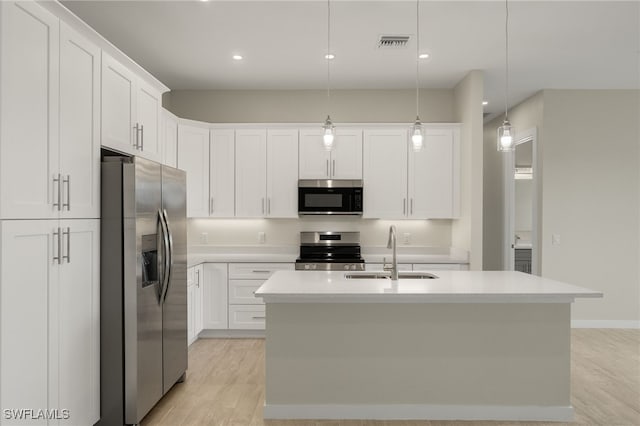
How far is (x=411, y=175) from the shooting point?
5.25m

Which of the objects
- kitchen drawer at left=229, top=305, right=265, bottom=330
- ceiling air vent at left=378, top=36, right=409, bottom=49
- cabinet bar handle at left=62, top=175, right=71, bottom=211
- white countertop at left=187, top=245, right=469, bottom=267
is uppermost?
ceiling air vent at left=378, top=36, right=409, bottom=49

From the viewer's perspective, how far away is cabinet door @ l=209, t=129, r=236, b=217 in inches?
209

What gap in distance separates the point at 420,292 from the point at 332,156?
9.11ft

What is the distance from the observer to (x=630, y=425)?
2939 mm

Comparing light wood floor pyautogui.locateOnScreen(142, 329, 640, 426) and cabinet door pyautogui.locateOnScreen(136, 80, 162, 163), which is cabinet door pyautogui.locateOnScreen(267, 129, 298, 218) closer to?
light wood floor pyautogui.locateOnScreen(142, 329, 640, 426)

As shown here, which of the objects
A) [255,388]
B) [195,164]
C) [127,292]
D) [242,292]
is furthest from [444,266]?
[127,292]

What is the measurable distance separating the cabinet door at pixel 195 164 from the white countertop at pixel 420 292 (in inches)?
92.6

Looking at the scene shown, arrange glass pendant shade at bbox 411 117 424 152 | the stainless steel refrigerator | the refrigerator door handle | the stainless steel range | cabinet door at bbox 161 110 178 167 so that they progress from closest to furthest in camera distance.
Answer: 1. the stainless steel refrigerator
2. glass pendant shade at bbox 411 117 424 152
3. the refrigerator door handle
4. cabinet door at bbox 161 110 178 167
5. the stainless steel range

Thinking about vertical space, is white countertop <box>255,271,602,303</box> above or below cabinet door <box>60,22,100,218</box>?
below

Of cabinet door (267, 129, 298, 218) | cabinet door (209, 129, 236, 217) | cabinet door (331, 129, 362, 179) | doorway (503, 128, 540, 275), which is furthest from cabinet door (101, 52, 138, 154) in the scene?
doorway (503, 128, 540, 275)

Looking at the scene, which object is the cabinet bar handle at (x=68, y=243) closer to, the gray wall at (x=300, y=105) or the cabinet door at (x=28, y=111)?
the cabinet door at (x=28, y=111)

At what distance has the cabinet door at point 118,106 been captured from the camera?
281cm

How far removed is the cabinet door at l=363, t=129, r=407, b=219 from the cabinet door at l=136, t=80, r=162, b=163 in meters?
2.42

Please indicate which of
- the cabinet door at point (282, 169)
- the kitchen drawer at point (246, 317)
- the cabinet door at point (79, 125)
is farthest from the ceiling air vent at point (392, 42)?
the kitchen drawer at point (246, 317)
